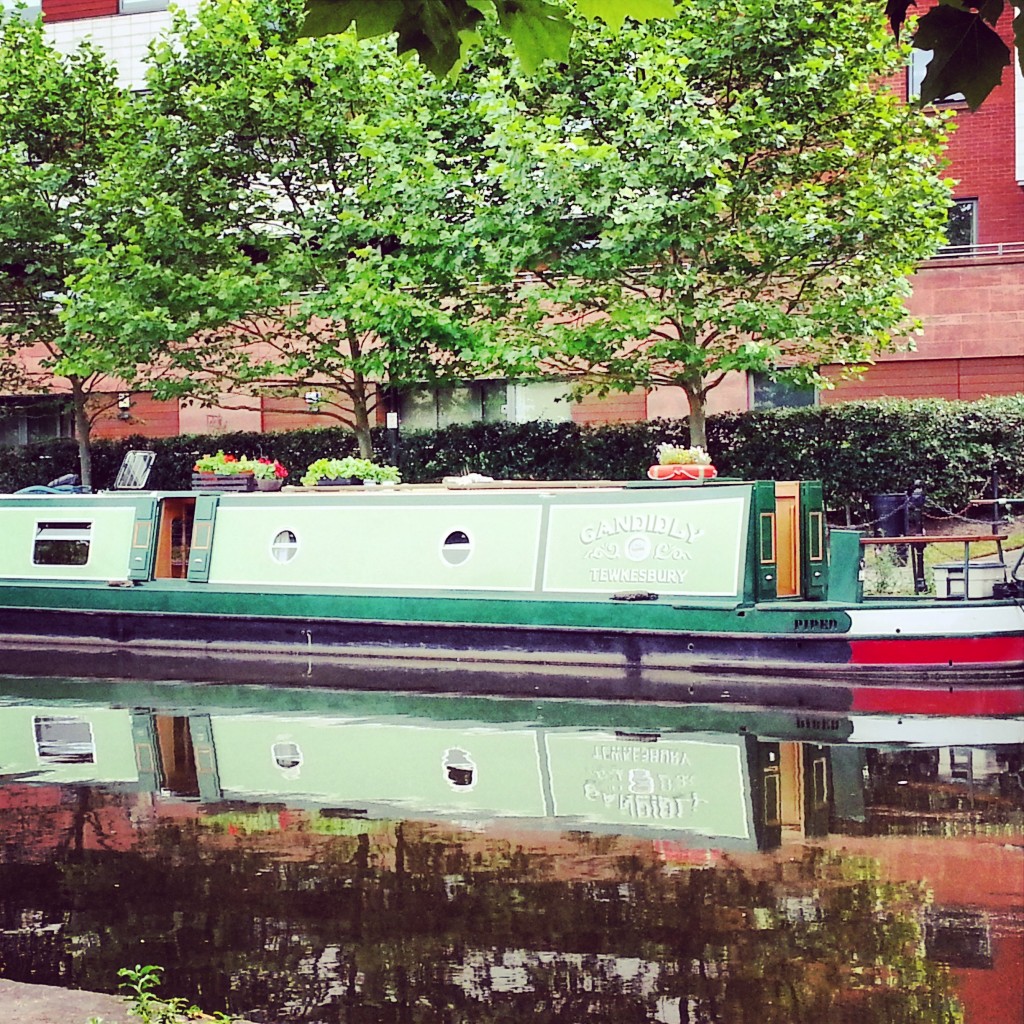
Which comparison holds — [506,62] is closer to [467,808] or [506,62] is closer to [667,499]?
[667,499]

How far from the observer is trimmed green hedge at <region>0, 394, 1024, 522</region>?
69.2 feet

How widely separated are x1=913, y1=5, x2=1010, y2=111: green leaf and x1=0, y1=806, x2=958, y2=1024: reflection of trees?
10.4ft

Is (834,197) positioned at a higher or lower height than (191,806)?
higher

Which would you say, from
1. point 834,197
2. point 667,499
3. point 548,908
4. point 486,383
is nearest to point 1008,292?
point 834,197

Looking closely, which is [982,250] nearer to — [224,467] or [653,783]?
[224,467]

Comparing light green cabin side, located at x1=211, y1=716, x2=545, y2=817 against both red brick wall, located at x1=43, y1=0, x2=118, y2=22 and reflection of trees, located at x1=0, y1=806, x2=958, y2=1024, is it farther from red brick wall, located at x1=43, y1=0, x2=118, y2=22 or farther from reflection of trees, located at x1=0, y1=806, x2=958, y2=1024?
red brick wall, located at x1=43, y1=0, x2=118, y2=22

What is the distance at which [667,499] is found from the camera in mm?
14578

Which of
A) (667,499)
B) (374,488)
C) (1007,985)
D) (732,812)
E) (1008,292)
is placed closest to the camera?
(1007,985)

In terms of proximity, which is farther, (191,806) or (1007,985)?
(191,806)

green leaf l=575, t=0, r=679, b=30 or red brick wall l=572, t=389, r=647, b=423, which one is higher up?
green leaf l=575, t=0, r=679, b=30

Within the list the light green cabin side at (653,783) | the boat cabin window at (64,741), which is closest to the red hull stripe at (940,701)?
the light green cabin side at (653,783)

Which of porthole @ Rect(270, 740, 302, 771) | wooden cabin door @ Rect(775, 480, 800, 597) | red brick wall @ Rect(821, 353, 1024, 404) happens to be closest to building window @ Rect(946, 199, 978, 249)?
red brick wall @ Rect(821, 353, 1024, 404)

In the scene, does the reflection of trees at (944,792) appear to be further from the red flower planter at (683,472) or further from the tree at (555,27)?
the tree at (555,27)

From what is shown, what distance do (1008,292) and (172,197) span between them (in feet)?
42.1
